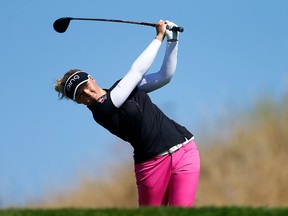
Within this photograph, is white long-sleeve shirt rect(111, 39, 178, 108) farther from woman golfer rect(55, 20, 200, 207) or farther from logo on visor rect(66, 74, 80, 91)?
logo on visor rect(66, 74, 80, 91)

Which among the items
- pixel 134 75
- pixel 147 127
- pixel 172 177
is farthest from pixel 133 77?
pixel 172 177

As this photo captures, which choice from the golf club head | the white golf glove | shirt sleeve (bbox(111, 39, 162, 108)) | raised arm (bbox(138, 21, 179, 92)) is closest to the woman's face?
shirt sleeve (bbox(111, 39, 162, 108))

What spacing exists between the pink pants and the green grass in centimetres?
150

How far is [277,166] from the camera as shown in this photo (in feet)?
62.3

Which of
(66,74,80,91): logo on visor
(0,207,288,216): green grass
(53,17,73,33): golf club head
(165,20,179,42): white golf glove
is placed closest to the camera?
(0,207,288,216): green grass

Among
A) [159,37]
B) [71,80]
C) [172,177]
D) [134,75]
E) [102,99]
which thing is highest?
[159,37]

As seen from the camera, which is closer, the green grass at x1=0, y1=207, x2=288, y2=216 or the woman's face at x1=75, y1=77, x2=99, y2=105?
the green grass at x1=0, y1=207, x2=288, y2=216

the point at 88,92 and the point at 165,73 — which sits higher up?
the point at 165,73

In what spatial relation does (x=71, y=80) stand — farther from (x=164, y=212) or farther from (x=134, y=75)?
(x=164, y=212)

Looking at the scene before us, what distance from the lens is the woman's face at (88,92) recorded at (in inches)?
269

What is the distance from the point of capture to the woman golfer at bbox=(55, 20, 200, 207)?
6820 mm

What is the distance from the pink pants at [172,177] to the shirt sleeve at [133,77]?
0.69m

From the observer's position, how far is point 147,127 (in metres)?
6.90

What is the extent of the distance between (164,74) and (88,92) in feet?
2.77
